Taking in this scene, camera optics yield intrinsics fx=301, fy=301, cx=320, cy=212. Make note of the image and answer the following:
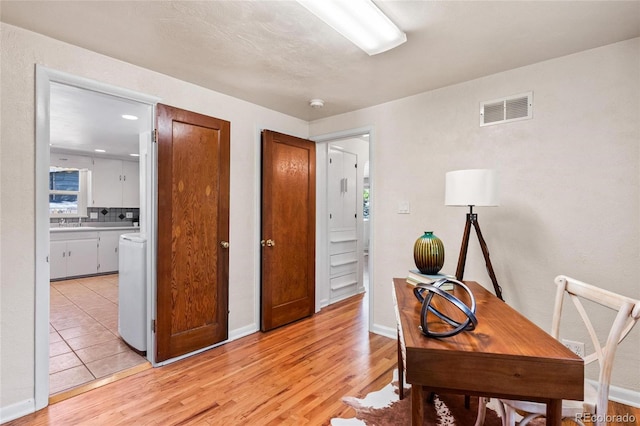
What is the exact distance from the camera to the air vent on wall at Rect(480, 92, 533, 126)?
236cm

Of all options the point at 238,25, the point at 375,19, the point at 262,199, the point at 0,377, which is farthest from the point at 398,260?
the point at 0,377

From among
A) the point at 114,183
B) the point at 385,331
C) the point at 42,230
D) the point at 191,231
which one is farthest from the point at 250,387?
the point at 114,183

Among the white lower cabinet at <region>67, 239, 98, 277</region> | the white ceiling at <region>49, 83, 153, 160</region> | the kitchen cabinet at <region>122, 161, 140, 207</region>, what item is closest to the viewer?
the white ceiling at <region>49, 83, 153, 160</region>

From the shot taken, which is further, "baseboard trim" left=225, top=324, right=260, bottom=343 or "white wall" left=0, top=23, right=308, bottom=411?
"baseboard trim" left=225, top=324, right=260, bottom=343

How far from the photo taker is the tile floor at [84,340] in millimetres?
2336

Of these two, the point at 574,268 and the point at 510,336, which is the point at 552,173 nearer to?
the point at 574,268

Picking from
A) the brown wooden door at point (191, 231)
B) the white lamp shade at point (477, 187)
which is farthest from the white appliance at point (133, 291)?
the white lamp shade at point (477, 187)

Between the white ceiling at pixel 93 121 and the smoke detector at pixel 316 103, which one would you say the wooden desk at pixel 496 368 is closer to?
the smoke detector at pixel 316 103

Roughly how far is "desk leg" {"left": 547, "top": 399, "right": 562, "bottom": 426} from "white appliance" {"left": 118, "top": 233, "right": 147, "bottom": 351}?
277 cm

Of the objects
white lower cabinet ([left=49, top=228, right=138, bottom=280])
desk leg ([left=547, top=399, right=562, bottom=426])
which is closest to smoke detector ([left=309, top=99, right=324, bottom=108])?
desk leg ([left=547, top=399, right=562, bottom=426])

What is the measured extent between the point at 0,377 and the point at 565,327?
3748 mm

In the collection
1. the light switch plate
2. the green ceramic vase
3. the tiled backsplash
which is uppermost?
the light switch plate

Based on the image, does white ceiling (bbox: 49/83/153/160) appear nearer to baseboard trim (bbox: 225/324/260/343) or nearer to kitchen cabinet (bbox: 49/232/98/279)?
kitchen cabinet (bbox: 49/232/98/279)

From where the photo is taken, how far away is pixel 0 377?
1828 mm
